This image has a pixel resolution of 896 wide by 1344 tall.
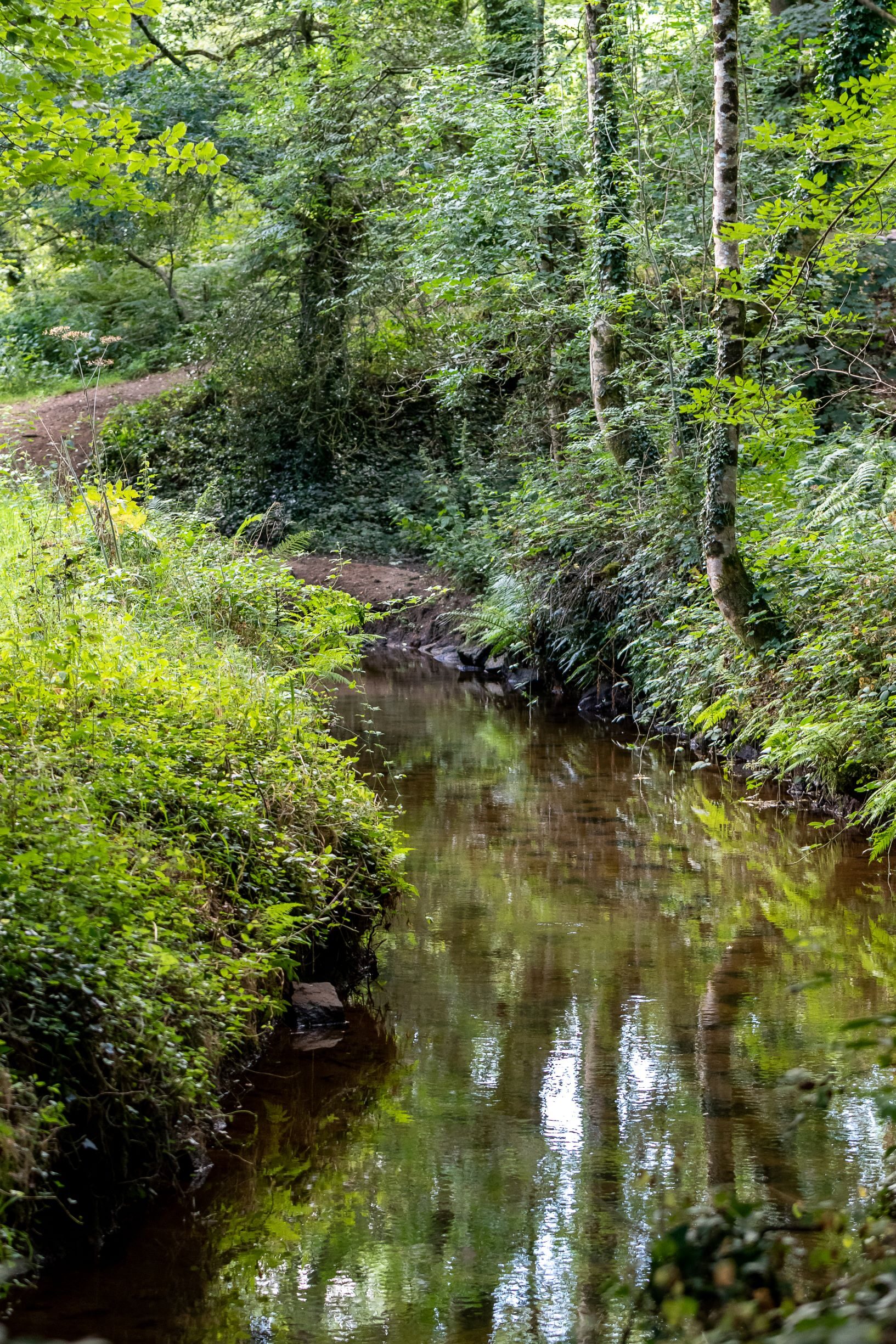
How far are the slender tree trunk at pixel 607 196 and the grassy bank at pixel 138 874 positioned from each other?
6.83m

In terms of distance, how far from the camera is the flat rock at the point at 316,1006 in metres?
5.70

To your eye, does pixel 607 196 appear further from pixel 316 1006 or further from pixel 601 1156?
pixel 601 1156

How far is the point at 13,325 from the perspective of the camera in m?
28.5

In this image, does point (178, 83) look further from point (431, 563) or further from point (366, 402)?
point (431, 563)

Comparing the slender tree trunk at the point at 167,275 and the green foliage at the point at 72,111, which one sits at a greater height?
the slender tree trunk at the point at 167,275

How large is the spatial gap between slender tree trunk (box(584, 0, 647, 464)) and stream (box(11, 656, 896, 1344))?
263 inches

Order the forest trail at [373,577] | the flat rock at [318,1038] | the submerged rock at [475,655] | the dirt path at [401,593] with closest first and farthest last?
the flat rock at [318,1038] < the submerged rock at [475,655] < the dirt path at [401,593] < the forest trail at [373,577]

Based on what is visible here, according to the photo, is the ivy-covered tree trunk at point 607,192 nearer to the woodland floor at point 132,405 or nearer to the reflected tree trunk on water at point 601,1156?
the woodland floor at point 132,405

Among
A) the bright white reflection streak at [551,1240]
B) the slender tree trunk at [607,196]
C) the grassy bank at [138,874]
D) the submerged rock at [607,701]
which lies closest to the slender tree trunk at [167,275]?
the slender tree trunk at [607,196]

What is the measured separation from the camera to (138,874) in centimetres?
483

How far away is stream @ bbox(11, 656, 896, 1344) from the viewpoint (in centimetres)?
367

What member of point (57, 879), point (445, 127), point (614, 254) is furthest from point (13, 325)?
point (57, 879)

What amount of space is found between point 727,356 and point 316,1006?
6.53 meters

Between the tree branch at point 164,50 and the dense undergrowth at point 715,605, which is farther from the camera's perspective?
the tree branch at point 164,50
